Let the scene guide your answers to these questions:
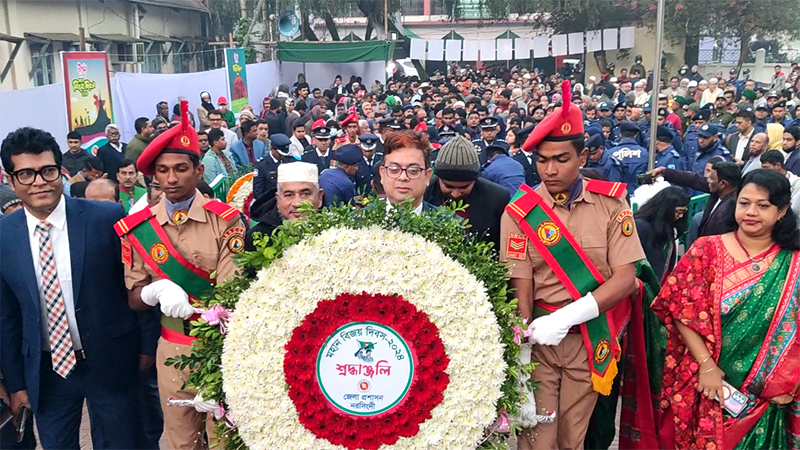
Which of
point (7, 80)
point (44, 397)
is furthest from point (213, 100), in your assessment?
point (44, 397)

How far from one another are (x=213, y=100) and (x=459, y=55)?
14.2 metres

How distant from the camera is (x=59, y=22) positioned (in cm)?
1498

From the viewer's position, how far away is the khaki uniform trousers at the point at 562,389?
11.5 feet

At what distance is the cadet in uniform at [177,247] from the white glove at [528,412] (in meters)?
1.46

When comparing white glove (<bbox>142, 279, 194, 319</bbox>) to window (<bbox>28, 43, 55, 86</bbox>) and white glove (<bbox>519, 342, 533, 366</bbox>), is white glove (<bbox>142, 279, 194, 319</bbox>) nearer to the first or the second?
white glove (<bbox>519, 342, 533, 366</bbox>)

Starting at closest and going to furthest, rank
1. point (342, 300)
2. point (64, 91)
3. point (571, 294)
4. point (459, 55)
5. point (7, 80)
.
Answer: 1. point (342, 300)
2. point (571, 294)
3. point (64, 91)
4. point (7, 80)
5. point (459, 55)

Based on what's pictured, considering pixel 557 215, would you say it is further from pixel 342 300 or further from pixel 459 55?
pixel 459 55

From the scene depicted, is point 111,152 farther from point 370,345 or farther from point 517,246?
point 370,345

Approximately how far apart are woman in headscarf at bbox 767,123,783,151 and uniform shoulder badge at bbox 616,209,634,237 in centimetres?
787

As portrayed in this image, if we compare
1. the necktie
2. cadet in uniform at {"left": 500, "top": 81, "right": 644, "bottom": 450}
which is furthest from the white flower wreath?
the necktie

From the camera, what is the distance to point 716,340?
11.6 feet

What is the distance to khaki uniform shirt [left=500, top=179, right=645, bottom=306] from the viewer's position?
345 centimetres

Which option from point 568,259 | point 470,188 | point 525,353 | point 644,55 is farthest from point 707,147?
point 644,55

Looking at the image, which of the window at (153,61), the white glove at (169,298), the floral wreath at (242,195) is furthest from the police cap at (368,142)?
the window at (153,61)
